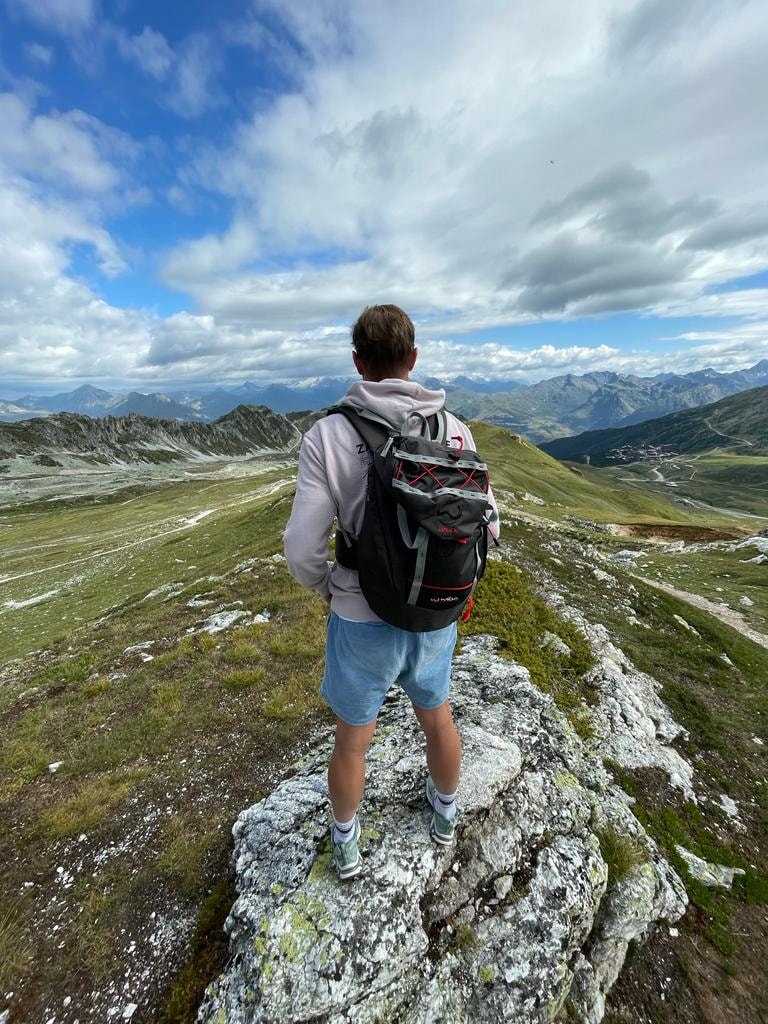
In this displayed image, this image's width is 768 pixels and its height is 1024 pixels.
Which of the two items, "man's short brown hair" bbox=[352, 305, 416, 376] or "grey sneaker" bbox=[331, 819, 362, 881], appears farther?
"grey sneaker" bbox=[331, 819, 362, 881]

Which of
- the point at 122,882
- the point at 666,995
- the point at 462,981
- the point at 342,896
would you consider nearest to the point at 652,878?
the point at 666,995

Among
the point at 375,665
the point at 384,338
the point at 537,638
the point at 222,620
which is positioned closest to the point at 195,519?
the point at 222,620

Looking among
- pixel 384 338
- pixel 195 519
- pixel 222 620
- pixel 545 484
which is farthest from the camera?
pixel 545 484

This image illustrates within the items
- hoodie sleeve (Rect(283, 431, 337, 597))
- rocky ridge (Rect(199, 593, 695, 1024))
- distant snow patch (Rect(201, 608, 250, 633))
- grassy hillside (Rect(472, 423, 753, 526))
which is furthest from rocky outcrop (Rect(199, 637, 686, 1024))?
grassy hillside (Rect(472, 423, 753, 526))

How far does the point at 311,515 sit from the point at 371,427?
1037 millimetres

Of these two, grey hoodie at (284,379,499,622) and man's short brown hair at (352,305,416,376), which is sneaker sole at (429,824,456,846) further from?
man's short brown hair at (352,305,416,376)

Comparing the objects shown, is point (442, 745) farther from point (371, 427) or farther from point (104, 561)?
point (104, 561)

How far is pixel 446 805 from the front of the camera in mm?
5914

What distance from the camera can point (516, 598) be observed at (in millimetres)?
15453

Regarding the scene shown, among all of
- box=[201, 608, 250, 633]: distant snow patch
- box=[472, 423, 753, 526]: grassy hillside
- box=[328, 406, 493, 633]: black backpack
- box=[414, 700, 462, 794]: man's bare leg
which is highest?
box=[328, 406, 493, 633]: black backpack

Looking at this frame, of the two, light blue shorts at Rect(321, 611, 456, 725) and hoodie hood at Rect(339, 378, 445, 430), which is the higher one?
hoodie hood at Rect(339, 378, 445, 430)

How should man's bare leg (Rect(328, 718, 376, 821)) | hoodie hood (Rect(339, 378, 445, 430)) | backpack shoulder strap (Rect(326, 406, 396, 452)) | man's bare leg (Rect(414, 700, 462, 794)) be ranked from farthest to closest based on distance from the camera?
man's bare leg (Rect(414, 700, 462, 794)), man's bare leg (Rect(328, 718, 376, 821)), hoodie hood (Rect(339, 378, 445, 430)), backpack shoulder strap (Rect(326, 406, 396, 452))

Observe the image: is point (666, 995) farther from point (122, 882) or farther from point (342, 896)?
point (122, 882)

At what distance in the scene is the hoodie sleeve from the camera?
14.0ft
